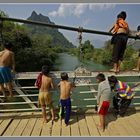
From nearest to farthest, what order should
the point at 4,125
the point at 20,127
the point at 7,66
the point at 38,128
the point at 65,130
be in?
the point at 65,130 → the point at 38,128 → the point at 20,127 → the point at 4,125 → the point at 7,66

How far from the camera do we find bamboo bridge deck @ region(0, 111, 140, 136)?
534 centimetres

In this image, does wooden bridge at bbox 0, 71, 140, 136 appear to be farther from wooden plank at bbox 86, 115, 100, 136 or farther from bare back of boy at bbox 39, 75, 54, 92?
bare back of boy at bbox 39, 75, 54, 92

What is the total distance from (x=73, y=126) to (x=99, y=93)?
85 cm

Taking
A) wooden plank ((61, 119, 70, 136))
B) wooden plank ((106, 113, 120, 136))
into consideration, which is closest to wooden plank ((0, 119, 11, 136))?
wooden plank ((61, 119, 70, 136))

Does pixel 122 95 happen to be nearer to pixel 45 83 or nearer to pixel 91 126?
pixel 91 126

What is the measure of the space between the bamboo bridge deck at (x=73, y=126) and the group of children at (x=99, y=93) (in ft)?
0.60

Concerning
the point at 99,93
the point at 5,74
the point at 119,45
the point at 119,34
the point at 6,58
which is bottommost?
the point at 99,93

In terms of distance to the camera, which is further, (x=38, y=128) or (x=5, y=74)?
(x=5, y=74)

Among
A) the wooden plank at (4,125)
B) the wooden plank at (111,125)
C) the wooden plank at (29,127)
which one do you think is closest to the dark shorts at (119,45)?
the wooden plank at (111,125)

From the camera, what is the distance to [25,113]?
6.34m

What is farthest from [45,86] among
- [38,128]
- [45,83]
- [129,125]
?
[129,125]

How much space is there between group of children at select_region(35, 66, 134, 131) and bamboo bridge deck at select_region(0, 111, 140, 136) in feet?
0.60

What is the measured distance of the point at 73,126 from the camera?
5660mm

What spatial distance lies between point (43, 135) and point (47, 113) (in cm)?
104
